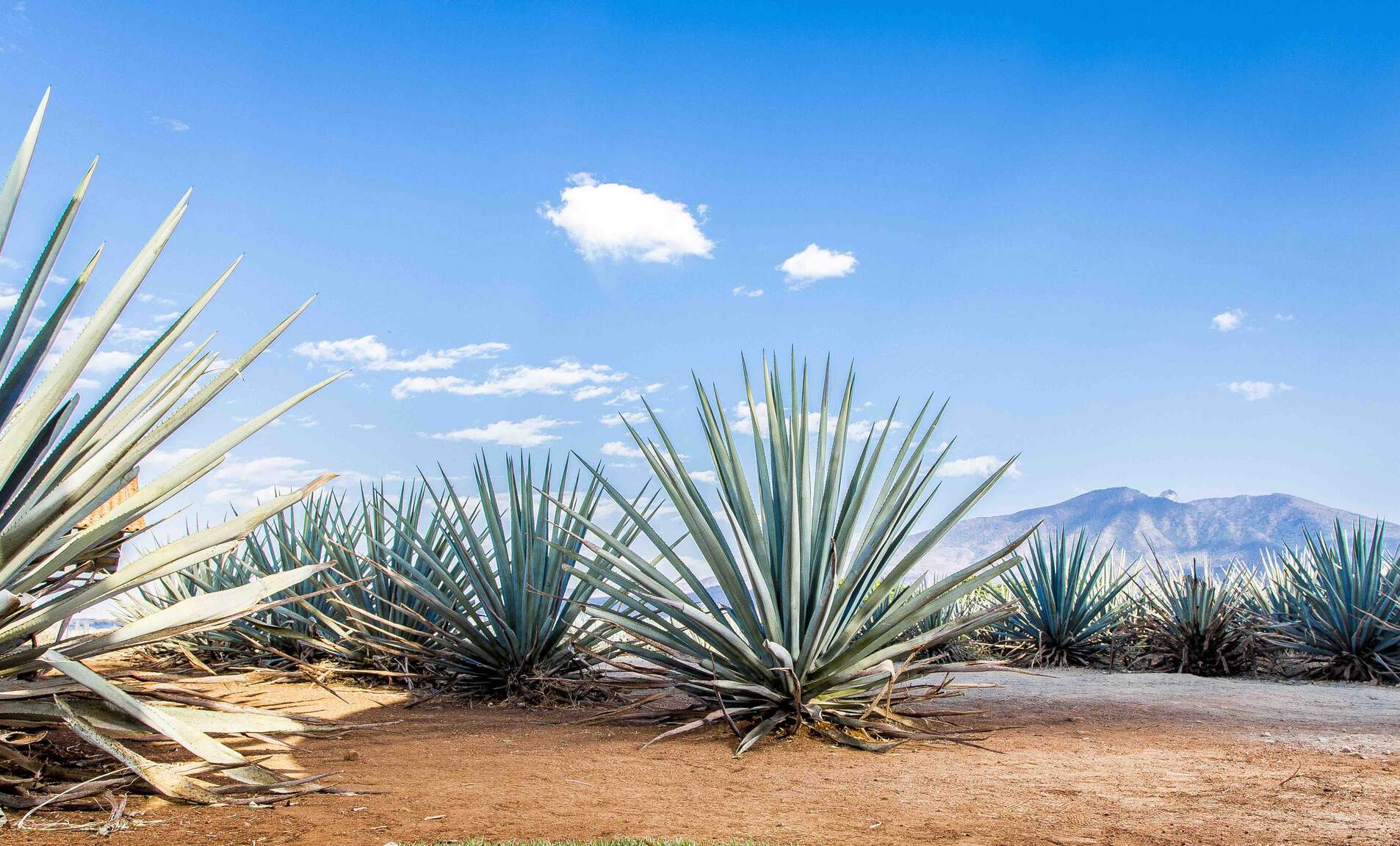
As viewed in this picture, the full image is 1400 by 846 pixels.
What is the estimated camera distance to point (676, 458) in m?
5.04

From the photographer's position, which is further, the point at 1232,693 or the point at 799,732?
the point at 1232,693

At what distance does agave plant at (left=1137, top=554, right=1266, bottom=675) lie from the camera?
32.6ft

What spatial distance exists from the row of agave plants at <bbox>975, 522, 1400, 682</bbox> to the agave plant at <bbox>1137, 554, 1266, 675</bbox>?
0.4 inches

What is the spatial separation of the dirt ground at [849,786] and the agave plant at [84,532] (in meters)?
0.30

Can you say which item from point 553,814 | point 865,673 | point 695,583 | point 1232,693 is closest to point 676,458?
point 695,583

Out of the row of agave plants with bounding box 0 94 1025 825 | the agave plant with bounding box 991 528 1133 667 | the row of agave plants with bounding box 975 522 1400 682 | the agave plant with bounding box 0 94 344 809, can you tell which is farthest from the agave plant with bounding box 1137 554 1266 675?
the agave plant with bounding box 0 94 344 809

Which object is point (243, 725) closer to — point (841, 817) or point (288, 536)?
point (841, 817)

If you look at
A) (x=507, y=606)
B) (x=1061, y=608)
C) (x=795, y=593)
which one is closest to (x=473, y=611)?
(x=507, y=606)

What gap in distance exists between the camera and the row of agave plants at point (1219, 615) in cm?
937

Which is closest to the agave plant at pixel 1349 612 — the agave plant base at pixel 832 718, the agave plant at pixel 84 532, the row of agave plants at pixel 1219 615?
the row of agave plants at pixel 1219 615

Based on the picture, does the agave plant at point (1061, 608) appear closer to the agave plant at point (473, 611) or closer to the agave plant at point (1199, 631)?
the agave plant at point (1199, 631)

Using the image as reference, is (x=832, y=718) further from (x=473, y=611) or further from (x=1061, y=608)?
(x=1061, y=608)

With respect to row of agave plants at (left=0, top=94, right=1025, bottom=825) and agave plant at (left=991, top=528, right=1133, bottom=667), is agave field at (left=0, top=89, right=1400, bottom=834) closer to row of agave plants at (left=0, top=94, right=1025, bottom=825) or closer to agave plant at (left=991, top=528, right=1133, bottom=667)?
row of agave plants at (left=0, top=94, right=1025, bottom=825)

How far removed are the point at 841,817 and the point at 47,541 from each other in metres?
2.73
